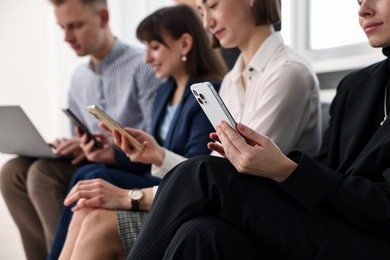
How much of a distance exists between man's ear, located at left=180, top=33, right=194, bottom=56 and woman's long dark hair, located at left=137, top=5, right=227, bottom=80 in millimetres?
10

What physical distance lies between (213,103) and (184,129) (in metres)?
0.80

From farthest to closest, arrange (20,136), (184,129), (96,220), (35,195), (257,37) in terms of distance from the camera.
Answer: (35,195) < (20,136) < (184,129) < (257,37) < (96,220)

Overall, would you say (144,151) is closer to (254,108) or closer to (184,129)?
(184,129)

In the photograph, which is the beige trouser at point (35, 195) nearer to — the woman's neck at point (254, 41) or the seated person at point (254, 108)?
the seated person at point (254, 108)

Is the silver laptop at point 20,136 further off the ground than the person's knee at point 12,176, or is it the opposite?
the silver laptop at point 20,136

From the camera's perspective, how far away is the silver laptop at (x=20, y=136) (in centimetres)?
194

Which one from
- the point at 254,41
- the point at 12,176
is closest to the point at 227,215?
the point at 254,41

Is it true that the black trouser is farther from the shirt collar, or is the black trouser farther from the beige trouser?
the shirt collar

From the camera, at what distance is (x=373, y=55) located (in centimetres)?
205

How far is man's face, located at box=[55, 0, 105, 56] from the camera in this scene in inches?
98.3

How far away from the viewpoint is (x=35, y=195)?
2156 millimetres

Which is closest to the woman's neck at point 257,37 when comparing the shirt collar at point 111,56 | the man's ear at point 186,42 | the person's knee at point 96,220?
the man's ear at point 186,42

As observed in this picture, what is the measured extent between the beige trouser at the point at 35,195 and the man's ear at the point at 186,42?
2.11ft

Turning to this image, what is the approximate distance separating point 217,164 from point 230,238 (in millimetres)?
155
